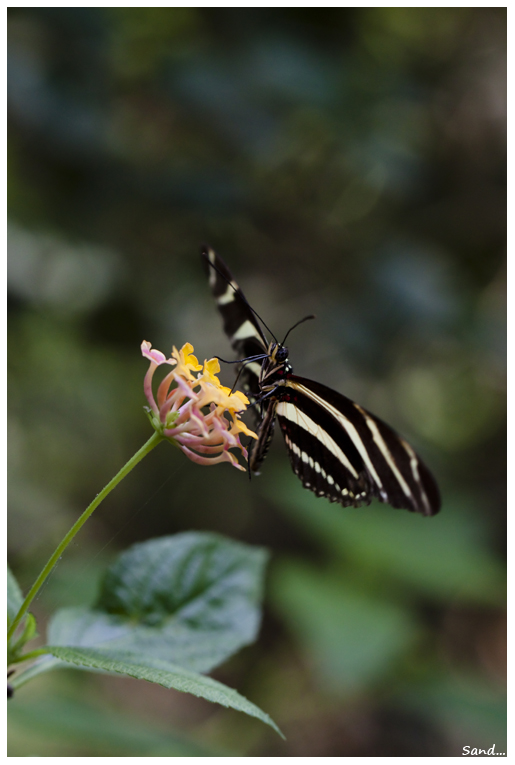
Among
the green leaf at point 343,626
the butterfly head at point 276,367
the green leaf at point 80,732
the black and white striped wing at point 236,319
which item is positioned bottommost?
the green leaf at point 343,626

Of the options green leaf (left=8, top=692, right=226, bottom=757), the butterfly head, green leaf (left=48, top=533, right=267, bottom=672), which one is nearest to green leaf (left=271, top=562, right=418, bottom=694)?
green leaf (left=8, top=692, right=226, bottom=757)

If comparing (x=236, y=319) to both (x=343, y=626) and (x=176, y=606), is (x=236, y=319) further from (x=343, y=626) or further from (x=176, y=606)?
(x=343, y=626)

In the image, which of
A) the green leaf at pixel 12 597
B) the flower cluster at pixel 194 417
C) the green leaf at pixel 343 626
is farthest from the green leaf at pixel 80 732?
the flower cluster at pixel 194 417

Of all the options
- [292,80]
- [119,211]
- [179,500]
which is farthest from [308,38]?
[179,500]

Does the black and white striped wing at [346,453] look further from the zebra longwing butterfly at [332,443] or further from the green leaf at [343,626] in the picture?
the green leaf at [343,626]

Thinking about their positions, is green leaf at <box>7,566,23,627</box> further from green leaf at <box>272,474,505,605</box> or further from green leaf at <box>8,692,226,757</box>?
green leaf at <box>272,474,505,605</box>

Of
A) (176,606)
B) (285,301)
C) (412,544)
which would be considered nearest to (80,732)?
(176,606)
